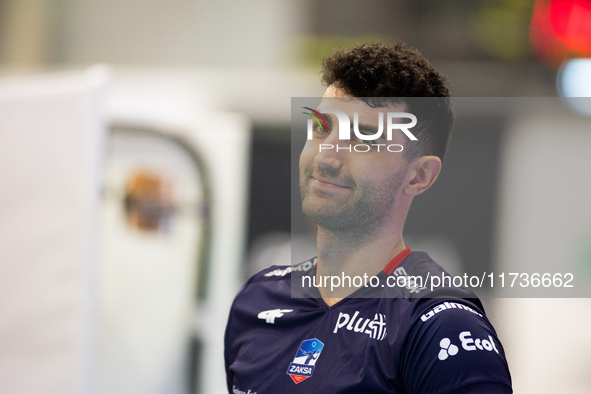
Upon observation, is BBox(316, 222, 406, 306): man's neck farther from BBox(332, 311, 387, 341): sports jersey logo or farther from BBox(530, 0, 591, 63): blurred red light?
BBox(530, 0, 591, 63): blurred red light

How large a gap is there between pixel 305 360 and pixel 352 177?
1.27 feet

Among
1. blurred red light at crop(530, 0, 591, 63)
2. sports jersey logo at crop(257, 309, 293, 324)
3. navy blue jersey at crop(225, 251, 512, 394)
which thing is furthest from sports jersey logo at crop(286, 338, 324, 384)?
blurred red light at crop(530, 0, 591, 63)

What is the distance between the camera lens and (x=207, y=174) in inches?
131

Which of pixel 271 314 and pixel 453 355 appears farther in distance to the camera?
pixel 271 314

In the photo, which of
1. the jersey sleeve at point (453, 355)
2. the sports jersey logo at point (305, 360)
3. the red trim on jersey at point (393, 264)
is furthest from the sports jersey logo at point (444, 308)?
the sports jersey logo at point (305, 360)

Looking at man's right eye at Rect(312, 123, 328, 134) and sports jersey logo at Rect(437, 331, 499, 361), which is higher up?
man's right eye at Rect(312, 123, 328, 134)

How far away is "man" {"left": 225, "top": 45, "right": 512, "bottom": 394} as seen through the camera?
124cm

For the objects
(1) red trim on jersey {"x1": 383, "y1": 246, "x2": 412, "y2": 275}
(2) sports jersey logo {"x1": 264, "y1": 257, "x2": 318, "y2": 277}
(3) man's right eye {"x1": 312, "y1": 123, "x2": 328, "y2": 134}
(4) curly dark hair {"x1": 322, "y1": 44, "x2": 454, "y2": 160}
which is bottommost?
(2) sports jersey logo {"x1": 264, "y1": 257, "x2": 318, "y2": 277}

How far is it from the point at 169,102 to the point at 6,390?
2886 millimetres

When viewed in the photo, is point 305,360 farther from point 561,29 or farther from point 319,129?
point 561,29

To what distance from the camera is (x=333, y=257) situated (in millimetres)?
1382

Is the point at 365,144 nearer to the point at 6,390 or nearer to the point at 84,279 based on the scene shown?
the point at 84,279

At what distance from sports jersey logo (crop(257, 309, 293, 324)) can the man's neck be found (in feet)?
0.59

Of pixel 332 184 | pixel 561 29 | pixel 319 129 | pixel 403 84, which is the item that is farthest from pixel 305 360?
pixel 561 29
